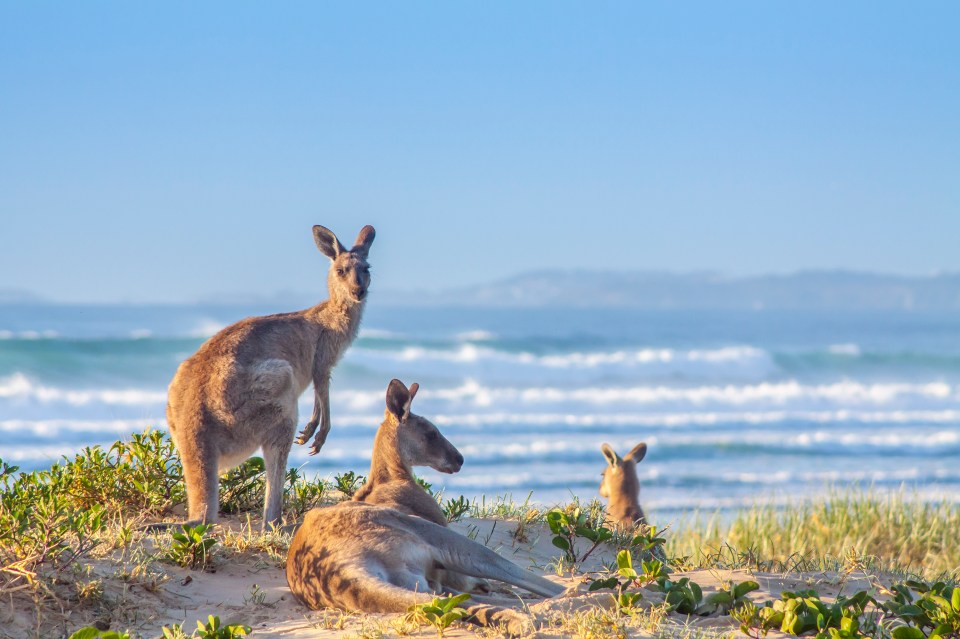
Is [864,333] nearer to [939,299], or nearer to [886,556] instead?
[939,299]

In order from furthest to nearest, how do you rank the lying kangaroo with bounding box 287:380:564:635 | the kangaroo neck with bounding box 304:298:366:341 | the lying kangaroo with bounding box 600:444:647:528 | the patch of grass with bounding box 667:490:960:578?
1. the patch of grass with bounding box 667:490:960:578
2. the lying kangaroo with bounding box 600:444:647:528
3. the kangaroo neck with bounding box 304:298:366:341
4. the lying kangaroo with bounding box 287:380:564:635

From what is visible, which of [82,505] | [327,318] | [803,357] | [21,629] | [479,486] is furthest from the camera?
[803,357]

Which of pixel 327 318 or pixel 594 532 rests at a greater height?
pixel 327 318

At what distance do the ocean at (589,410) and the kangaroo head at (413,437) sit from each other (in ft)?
6.00

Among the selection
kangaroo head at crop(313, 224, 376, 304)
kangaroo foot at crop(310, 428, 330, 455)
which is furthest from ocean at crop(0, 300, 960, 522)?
kangaroo head at crop(313, 224, 376, 304)

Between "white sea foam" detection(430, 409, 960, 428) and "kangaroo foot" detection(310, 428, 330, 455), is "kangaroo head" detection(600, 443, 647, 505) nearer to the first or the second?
"kangaroo foot" detection(310, 428, 330, 455)

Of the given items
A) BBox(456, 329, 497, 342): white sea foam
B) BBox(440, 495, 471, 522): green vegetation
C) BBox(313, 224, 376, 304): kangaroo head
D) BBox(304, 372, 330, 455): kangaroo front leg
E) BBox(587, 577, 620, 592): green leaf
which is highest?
BBox(456, 329, 497, 342): white sea foam

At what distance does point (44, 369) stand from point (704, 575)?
918 inches

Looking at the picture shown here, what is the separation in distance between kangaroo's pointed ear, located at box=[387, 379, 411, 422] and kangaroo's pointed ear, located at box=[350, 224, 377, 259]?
63.3 inches

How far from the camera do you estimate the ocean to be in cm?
1570

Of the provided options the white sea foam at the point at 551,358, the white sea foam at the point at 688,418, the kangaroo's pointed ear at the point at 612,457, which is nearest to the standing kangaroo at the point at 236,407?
the kangaroo's pointed ear at the point at 612,457

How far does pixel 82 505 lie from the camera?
635 centimetres

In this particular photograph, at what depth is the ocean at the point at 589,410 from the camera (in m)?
15.7

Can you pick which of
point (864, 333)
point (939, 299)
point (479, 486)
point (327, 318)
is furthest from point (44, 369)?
point (939, 299)
